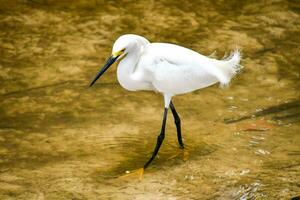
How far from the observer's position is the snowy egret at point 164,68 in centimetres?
511

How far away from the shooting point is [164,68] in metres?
5.12

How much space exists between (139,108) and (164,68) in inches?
39.5

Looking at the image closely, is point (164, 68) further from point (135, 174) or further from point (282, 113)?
point (282, 113)

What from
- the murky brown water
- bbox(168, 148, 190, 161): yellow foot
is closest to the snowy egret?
bbox(168, 148, 190, 161): yellow foot

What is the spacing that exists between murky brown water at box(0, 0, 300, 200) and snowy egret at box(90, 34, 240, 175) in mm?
434

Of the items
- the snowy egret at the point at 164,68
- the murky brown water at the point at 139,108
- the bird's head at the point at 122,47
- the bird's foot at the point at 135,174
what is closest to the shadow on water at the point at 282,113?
the murky brown water at the point at 139,108

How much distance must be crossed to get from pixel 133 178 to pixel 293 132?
4.54ft

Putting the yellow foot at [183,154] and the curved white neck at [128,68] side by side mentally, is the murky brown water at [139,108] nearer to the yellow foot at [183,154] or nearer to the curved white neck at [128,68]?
the yellow foot at [183,154]

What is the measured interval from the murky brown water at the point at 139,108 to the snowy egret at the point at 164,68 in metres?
0.43

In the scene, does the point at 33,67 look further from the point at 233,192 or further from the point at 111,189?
the point at 233,192

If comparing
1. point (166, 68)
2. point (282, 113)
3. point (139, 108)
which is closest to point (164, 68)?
point (166, 68)

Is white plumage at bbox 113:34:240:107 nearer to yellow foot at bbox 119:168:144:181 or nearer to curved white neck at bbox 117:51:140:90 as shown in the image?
curved white neck at bbox 117:51:140:90

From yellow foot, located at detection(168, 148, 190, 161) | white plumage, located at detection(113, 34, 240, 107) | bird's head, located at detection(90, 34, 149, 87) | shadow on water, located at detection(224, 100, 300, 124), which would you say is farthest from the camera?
shadow on water, located at detection(224, 100, 300, 124)

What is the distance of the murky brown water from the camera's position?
506cm
